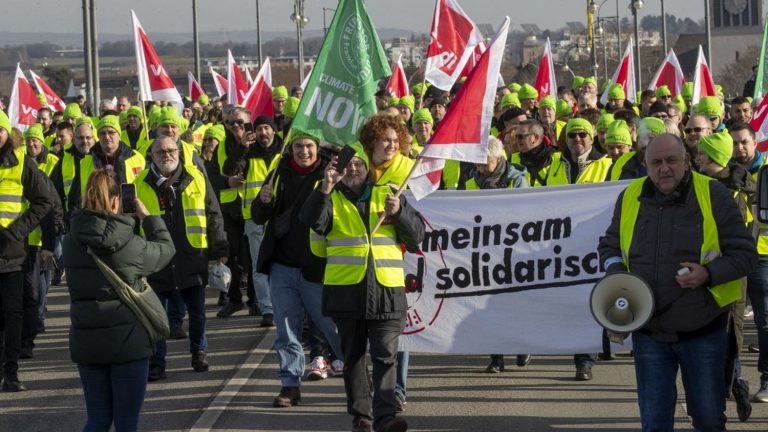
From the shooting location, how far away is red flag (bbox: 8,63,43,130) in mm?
22359

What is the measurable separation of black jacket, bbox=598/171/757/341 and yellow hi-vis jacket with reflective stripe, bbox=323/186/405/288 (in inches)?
72.1

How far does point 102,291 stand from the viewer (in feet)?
23.1

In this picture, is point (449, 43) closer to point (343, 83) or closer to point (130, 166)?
point (130, 166)

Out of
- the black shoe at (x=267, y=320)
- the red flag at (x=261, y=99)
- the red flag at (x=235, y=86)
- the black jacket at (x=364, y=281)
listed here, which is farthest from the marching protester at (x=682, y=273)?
the red flag at (x=235, y=86)

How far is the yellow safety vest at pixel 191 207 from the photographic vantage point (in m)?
10.7

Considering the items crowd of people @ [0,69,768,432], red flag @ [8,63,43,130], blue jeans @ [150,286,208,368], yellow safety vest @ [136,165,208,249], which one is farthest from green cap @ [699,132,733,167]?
red flag @ [8,63,43,130]

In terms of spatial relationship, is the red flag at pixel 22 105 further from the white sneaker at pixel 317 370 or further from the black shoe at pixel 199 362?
the white sneaker at pixel 317 370

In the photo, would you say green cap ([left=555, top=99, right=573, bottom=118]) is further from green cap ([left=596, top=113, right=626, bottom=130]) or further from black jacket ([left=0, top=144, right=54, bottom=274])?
black jacket ([left=0, top=144, right=54, bottom=274])

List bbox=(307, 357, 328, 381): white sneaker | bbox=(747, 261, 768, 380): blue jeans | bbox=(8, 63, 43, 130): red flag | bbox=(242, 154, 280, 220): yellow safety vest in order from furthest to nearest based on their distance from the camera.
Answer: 1. bbox=(8, 63, 43, 130): red flag
2. bbox=(242, 154, 280, 220): yellow safety vest
3. bbox=(307, 357, 328, 381): white sneaker
4. bbox=(747, 261, 768, 380): blue jeans

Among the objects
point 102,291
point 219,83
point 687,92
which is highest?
point 219,83

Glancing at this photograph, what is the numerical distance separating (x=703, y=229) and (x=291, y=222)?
3462 mm

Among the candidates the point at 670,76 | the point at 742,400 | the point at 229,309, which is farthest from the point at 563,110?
the point at 742,400

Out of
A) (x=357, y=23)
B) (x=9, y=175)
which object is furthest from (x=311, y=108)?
(x=9, y=175)

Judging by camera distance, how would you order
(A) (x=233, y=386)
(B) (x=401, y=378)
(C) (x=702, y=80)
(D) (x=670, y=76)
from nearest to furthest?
(B) (x=401, y=378), (A) (x=233, y=386), (C) (x=702, y=80), (D) (x=670, y=76)
